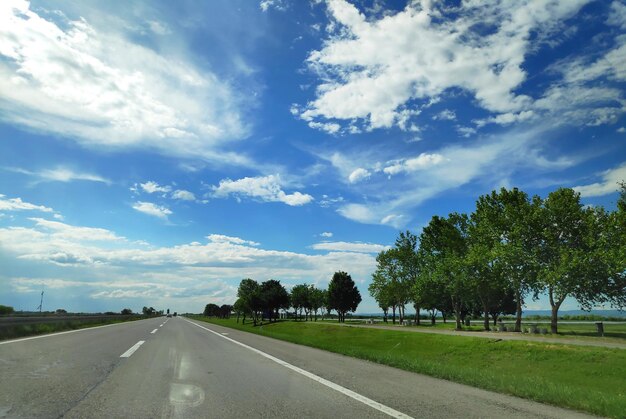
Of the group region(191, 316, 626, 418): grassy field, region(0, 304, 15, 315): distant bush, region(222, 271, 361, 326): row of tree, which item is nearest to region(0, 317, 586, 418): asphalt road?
region(191, 316, 626, 418): grassy field

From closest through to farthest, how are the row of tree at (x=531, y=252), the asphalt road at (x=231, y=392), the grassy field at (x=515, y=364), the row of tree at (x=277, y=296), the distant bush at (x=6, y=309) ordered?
the asphalt road at (x=231, y=392) → the grassy field at (x=515, y=364) → the row of tree at (x=531, y=252) → the distant bush at (x=6, y=309) → the row of tree at (x=277, y=296)

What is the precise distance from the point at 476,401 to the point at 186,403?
481cm

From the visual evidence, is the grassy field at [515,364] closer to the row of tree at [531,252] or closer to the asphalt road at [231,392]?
the asphalt road at [231,392]

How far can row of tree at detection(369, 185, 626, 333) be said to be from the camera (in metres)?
39.0

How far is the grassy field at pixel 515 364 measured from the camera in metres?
7.75

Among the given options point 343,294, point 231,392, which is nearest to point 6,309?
point 343,294

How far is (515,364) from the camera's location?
26.6 meters

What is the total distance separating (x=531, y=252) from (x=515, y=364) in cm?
2113

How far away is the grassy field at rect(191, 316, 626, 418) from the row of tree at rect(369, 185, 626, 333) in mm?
13508

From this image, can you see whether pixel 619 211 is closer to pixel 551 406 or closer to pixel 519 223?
pixel 519 223

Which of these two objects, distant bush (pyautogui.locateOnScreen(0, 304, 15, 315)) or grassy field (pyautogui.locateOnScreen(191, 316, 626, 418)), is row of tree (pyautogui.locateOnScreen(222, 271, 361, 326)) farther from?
grassy field (pyautogui.locateOnScreen(191, 316, 626, 418))

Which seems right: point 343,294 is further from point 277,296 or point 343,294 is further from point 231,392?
point 231,392

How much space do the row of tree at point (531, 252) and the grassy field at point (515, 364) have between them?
13508 mm

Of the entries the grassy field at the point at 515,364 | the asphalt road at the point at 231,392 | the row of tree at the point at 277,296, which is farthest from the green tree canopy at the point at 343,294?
the asphalt road at the point at 231,392
